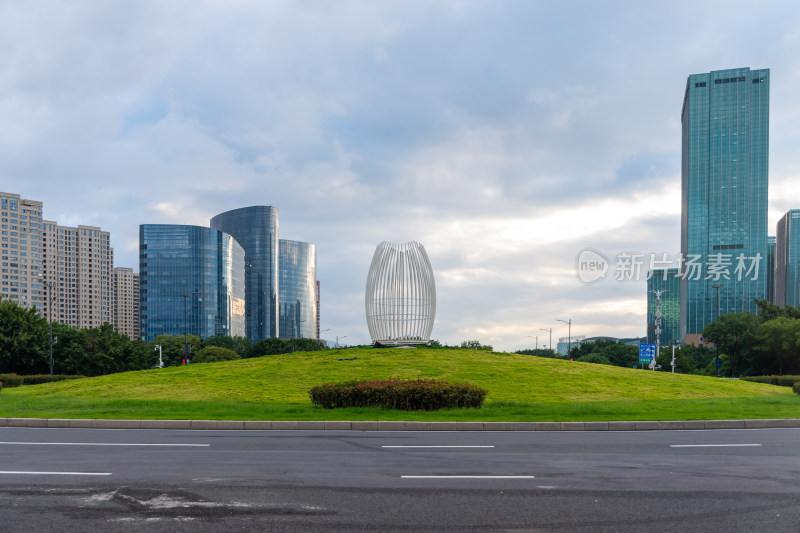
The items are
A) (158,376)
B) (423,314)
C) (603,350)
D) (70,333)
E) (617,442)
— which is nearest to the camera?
(617,442)

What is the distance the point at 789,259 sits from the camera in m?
160

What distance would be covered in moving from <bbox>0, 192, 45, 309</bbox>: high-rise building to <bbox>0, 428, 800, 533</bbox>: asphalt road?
155804 millimetres

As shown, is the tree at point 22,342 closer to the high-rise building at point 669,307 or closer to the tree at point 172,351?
the tree at point 172,351

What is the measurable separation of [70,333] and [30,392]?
3810cm

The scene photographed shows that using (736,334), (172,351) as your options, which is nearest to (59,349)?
(172,351)

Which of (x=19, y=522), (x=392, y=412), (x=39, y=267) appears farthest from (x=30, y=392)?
(x=39, y=267)

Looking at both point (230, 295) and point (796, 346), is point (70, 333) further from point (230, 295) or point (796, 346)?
point (230, 295)

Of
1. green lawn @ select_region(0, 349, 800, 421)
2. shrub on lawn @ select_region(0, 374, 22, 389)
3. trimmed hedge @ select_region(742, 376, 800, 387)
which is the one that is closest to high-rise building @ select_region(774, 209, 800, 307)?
trimmed hedge @ select_region(742, 376, 800, 387)

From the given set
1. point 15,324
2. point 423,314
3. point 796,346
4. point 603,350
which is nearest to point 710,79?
point 603,350

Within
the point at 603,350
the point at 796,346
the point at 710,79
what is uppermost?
the point at 710,79

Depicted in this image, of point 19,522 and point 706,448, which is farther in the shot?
point 706,448

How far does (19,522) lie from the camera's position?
6.40 meters

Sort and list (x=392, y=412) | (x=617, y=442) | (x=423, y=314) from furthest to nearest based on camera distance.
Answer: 1. (x=423, y=314)
2. (x=392, y=412)
3. (x=617, y=442)

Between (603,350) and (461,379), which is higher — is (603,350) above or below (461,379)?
below
